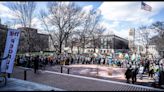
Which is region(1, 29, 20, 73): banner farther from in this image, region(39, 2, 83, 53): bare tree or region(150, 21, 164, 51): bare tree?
region(150, 21, 164, 51): bare tree

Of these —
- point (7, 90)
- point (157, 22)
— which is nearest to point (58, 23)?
point (7, 90)

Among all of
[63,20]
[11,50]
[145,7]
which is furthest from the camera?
[63,20]

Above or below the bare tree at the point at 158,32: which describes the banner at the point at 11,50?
below

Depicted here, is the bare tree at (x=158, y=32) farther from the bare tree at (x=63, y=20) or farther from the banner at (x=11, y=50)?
the banner at (x=11, y=50)

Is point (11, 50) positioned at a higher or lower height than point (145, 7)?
lower

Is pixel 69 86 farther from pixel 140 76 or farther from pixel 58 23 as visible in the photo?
pixel 58 23

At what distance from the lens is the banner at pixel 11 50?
1318cm

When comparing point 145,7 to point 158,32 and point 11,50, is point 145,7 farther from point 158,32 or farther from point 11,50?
point 158,32

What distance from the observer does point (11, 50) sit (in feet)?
44.0

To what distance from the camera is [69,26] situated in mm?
40156

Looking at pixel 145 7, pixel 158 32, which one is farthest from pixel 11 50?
pixel 158 32

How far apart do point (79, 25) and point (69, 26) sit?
264 centimetres

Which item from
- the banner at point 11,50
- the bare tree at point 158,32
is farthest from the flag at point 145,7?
the bare tree at point 158,32

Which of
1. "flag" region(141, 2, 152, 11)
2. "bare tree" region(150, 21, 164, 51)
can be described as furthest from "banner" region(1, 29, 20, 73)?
"bare tree" region(150, 21, 164, 51)
